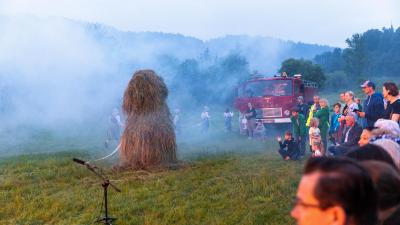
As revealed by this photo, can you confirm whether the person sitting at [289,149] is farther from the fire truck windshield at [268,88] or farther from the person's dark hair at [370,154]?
the person's dark hair at [370,154]

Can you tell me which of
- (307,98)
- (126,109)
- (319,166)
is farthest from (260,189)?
(307,98)

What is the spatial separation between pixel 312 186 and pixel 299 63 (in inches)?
1572

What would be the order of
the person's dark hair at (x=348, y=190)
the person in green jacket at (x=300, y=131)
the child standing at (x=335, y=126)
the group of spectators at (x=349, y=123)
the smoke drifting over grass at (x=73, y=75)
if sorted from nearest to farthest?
the person's dark hair at (x=348, y=190), the group of spectators at (x=349, y=123), the child standing at (x=335, y=126), the person in green jacket at (x=300, y=131), the smoke drifting over grass at (x=73, y=75)

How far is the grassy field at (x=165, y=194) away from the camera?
6.92 m

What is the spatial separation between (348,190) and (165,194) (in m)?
6.54

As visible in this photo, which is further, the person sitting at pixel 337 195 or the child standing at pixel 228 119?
the child standing at pixel 228 119

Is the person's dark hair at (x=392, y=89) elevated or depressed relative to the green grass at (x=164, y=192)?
elevated

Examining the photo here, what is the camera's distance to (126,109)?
11.3m

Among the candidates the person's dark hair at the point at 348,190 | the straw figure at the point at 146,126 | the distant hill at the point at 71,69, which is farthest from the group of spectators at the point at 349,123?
the distant hill at the point at 71,69

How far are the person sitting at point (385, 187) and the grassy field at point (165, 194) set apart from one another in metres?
4.45

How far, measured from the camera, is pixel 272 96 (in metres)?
19.8

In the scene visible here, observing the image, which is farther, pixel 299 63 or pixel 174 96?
pixel 299 63

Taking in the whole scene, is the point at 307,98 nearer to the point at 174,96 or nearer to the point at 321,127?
the point at 321,127

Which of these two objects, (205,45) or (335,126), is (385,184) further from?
(205,45)
